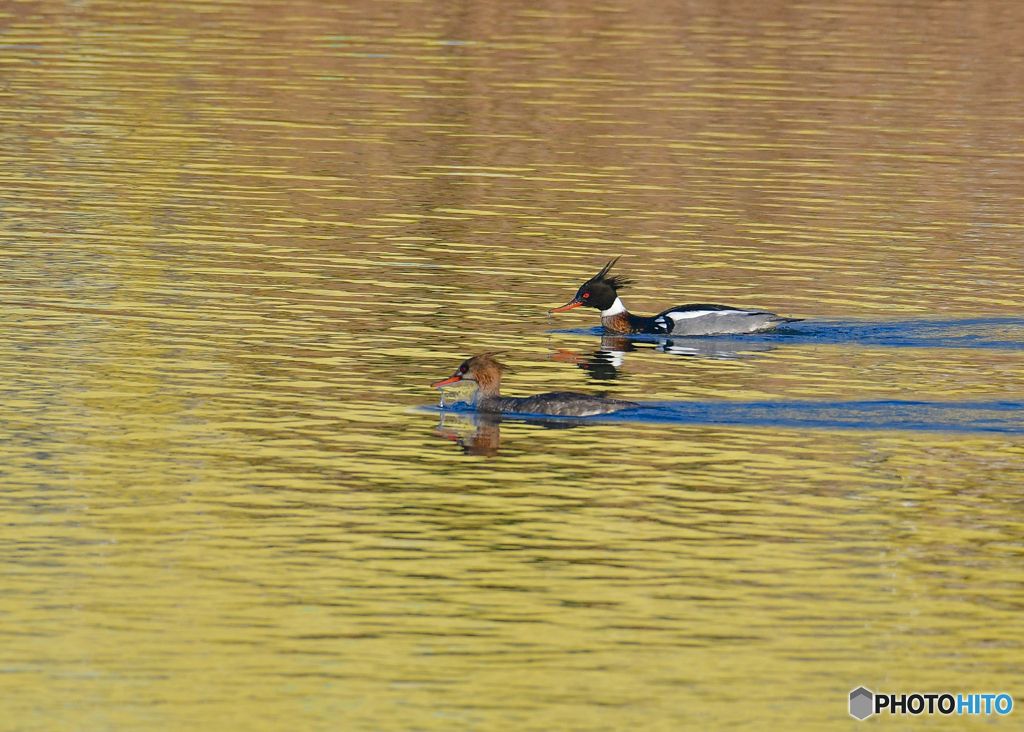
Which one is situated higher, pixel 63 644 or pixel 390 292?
pixel 390 292

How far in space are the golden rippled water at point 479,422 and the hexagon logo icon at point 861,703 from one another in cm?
7

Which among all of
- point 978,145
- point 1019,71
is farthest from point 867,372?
point 1019,71

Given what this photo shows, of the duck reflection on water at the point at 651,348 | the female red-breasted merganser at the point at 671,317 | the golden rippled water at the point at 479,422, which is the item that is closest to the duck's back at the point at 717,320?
the female red-breasted merganser at the point at 671,317

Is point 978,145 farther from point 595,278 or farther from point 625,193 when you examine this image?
point 595,278

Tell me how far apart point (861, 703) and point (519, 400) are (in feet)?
25.9

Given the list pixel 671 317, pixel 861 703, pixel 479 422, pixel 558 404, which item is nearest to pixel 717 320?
pixel 671 317

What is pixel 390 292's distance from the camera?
2480cm

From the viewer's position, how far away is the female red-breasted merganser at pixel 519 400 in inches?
739

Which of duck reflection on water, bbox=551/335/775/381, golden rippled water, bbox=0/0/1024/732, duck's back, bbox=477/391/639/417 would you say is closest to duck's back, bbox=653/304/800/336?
duck reflection on water, bbox=551/335/775/381

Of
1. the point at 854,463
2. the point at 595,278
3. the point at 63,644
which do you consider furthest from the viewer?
the point at 595,278

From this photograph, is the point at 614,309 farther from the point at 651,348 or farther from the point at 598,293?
the point at 651,348

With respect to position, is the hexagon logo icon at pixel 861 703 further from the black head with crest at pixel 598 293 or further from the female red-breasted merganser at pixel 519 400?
the black head with crest at pixel 598 293

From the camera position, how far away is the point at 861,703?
463 inches

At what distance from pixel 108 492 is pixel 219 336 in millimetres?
6375
